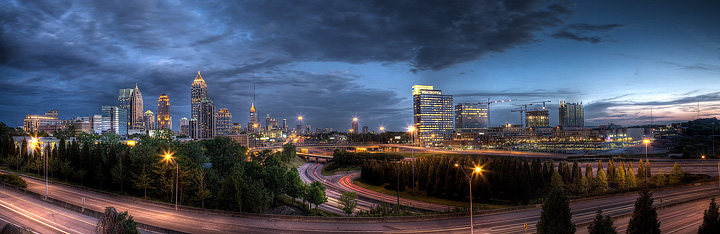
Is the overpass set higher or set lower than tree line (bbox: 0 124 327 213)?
lower

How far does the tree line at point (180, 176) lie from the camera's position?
44375mm

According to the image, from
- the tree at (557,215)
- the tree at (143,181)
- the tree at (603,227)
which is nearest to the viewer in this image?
the tree at (603,227)

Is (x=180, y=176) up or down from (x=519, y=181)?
up

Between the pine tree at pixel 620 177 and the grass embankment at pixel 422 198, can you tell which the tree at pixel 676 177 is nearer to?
the pine tree at pixel 620 177

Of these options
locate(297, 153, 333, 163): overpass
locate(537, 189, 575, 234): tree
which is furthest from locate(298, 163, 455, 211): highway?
locate(297, 153, 333, 163): overpass

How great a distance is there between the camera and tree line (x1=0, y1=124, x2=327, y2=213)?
44.4m

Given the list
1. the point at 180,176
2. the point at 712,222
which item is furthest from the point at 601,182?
the point at 180,176

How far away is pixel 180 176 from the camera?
45.7m

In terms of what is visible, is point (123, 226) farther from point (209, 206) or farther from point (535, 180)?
point (535, 180)

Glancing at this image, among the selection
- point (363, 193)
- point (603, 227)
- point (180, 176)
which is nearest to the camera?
point (603, 227)

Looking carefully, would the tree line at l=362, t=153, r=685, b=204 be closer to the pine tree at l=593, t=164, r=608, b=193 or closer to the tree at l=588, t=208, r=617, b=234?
the pine tree at l=593, t=164, r=608, b=193

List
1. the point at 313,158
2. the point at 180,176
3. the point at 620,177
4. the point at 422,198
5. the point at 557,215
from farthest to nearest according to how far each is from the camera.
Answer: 1. the point at 313,158
2. the point at 422,198
3. the point at 620,177
4. the point at 180,176
5. the point at 557,215

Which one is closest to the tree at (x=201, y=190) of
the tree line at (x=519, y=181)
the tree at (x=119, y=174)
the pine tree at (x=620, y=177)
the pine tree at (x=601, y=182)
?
the tree at (x=119, y=174)

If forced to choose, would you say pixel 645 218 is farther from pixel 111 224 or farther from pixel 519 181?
pixel 111 224
